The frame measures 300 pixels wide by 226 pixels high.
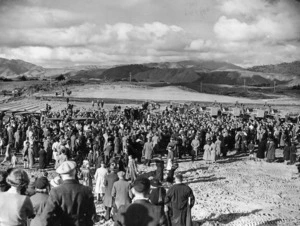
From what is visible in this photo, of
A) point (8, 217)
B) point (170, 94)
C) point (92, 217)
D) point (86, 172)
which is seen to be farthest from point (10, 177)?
point (170, 94)

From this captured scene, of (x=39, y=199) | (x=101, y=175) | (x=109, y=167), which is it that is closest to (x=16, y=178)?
(x=39, y=199)

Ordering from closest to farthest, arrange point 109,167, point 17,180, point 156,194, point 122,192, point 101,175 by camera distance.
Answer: point 17,180 → point 156,194 → point 122,192 → point 101,175 → point 109,167

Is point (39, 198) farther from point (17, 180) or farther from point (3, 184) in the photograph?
point (17, 180)

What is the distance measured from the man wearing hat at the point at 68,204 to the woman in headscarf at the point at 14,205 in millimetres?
212

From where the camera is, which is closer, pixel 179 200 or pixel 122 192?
pixel 179 200

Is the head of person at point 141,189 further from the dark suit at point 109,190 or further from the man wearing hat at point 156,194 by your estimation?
the dark suit at point 109,190

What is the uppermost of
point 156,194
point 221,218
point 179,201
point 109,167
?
point 156,194

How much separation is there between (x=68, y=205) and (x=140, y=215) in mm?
823

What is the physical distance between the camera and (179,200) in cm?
765

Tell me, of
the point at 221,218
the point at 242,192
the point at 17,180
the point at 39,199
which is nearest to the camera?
the point at 17,180

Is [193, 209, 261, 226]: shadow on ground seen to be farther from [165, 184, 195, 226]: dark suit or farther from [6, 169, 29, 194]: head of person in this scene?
[6, 169, 29, 194]: head of person

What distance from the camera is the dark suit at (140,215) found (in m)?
4.27

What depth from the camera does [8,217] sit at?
4266 mm

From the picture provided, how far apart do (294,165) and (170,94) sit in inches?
2033
